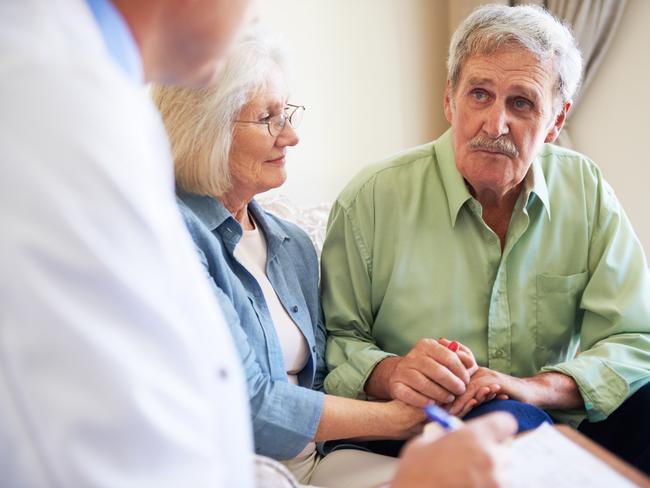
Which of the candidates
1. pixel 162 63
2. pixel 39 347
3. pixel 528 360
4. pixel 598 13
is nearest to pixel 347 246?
pixel 528 360

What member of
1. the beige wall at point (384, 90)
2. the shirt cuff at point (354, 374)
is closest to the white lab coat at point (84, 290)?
the shirt cuff at point (354, 374)

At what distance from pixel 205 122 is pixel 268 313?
0.44m

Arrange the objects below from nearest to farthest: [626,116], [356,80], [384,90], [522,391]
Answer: [522,391] < [626,116] < [356,80] < [384,90]

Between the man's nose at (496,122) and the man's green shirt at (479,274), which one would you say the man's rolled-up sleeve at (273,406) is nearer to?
the man's green shirt at (479,274)

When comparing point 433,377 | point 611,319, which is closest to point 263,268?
point 433,377

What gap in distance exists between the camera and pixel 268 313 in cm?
136

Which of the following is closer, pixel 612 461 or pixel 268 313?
pixel 612 461

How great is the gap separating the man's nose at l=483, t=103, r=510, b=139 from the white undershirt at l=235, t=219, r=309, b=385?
0.60 metres

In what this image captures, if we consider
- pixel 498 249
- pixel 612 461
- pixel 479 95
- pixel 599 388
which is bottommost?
pixel 599 388

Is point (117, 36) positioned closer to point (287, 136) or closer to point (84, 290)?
point (84, 290)

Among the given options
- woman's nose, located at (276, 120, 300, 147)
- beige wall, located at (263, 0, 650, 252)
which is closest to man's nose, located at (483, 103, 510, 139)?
woman's nose, located at (276, 120, 300, 147)

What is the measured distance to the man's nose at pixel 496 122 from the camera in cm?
145

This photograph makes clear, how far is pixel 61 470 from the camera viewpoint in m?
0.43

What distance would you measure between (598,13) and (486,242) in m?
1.81
